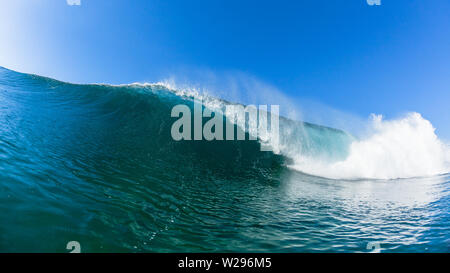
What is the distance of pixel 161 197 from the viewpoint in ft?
15.1

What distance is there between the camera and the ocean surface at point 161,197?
307 centimetres

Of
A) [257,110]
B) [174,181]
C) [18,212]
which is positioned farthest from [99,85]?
[18,212]

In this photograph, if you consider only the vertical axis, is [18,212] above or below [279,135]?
below

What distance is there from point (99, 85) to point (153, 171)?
40.1 feet

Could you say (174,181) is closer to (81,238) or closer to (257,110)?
(81,238)

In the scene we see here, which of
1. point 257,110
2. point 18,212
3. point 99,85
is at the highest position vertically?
point 99,85

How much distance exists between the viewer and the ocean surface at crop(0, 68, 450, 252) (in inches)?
121

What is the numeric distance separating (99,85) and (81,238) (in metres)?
14.9

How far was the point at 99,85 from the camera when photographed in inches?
575

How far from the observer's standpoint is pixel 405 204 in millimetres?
5965
